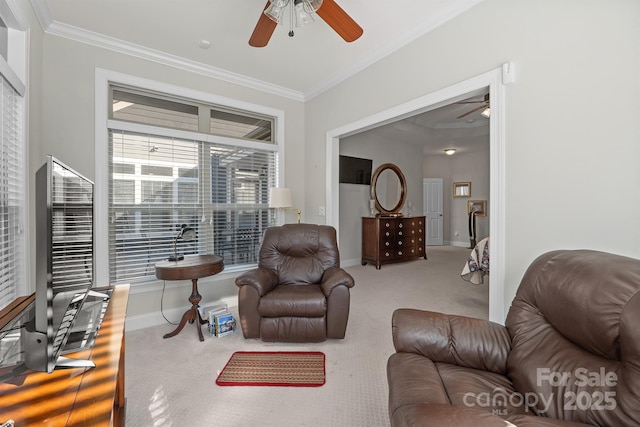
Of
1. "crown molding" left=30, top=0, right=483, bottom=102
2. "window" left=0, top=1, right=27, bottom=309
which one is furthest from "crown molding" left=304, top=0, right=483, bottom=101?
"window" left=0, top=1, right=27, bottom=309

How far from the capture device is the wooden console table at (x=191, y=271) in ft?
7.66

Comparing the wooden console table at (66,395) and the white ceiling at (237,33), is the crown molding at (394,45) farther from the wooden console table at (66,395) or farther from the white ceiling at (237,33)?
the wooden console table at (66,395)

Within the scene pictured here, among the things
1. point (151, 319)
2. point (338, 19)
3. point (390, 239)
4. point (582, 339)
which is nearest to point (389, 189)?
point (390, 239)

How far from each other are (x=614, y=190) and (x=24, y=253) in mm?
3812

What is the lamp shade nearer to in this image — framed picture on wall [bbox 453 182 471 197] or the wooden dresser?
the wooden dresser

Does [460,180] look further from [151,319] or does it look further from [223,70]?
[151,319]

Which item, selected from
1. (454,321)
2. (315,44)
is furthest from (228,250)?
(454,321)

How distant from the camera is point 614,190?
4.92ft

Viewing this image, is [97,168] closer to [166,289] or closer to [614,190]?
[166,289]

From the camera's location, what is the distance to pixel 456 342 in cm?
133

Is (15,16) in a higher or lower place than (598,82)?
higher

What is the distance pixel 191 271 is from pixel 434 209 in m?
7.63

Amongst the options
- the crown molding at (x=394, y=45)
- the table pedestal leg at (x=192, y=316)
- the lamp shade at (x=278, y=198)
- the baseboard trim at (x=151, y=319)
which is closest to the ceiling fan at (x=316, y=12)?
the crown molding at (x=394, y=45)

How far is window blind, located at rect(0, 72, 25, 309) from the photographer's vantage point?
1.69m
